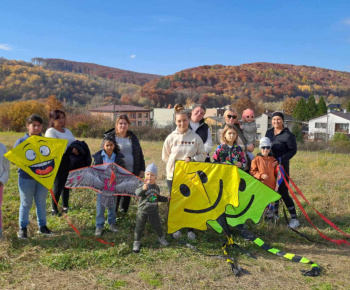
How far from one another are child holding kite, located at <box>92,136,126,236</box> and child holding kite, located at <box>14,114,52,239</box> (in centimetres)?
78

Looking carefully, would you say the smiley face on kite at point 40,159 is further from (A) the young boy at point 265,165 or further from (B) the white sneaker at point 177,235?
(A) the young boy at point 265,165

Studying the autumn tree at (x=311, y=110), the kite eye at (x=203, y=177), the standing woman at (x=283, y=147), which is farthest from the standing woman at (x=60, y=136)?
the autumn tree at (x=311, y=110)

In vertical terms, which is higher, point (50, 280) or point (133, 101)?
point (133, 101)

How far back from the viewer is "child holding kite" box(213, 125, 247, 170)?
4871mm

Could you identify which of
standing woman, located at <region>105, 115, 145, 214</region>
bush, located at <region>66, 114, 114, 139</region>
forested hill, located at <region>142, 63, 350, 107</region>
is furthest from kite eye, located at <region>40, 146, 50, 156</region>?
forested hill, located at <region>142, 63, 350, 107</region>

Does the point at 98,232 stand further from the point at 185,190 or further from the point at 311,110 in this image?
the point at 311,110

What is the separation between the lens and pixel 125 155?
5.13m

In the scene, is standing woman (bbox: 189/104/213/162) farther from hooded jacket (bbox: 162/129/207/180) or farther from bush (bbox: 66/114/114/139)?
bush (bbox: 66/114/114/139)

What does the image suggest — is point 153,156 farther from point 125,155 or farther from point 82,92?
point 82,92

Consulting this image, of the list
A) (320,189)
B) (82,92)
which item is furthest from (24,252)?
(82,92)

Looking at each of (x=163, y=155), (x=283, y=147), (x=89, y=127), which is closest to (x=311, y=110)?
(x=89, y=127)

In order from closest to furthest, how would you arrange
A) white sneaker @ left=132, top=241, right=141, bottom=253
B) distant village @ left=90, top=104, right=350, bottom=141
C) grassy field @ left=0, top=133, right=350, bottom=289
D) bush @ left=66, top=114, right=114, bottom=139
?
grassy field @ left=0, top=133, right=350, bottom=289
white sneaker @ left=132, top=241, right=141, bottom=253
bush @ left=66, top=114, right=114, bottom=139
distant village @ left=90, top=104, right=350, bottom=141

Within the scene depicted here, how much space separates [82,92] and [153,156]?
89265 mm

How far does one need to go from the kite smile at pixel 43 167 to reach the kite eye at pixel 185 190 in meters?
2.02
